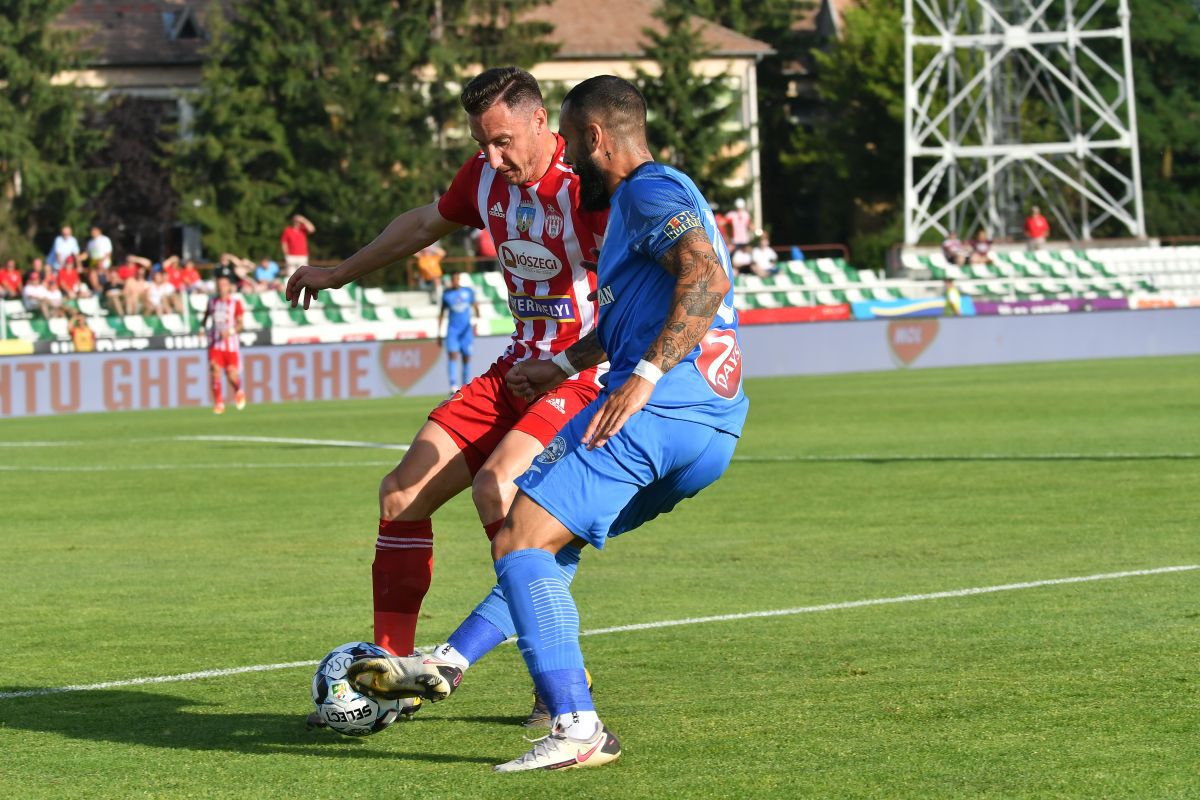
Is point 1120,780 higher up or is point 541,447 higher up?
point 541,447

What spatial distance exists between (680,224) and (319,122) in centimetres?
5657

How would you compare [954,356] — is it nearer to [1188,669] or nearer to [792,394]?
[792,394]

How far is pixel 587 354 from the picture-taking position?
6.20 m

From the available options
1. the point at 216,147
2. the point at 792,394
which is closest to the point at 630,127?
the point at 792,394

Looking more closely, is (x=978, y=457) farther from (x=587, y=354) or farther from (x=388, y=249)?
(x=587, y=354)

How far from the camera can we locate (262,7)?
58781 mm

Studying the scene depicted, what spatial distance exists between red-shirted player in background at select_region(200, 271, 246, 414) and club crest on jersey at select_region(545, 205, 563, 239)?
2361 centimetres

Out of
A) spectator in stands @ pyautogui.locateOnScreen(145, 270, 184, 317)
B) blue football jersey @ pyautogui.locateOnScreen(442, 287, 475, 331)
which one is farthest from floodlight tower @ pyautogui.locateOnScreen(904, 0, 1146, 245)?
blue football jersey @ pyautogui.locateOnScreen(442, 287, 475, 331)

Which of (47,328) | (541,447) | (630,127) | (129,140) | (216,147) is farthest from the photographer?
(129,140)

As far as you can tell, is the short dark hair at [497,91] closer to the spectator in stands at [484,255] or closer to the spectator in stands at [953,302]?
the spectator in stands at [953,302]

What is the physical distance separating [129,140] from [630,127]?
5912cm

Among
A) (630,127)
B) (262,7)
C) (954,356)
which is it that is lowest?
(954,356)

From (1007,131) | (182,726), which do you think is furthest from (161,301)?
(1007,131)

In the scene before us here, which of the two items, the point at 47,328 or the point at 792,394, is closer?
the point at 792,394
